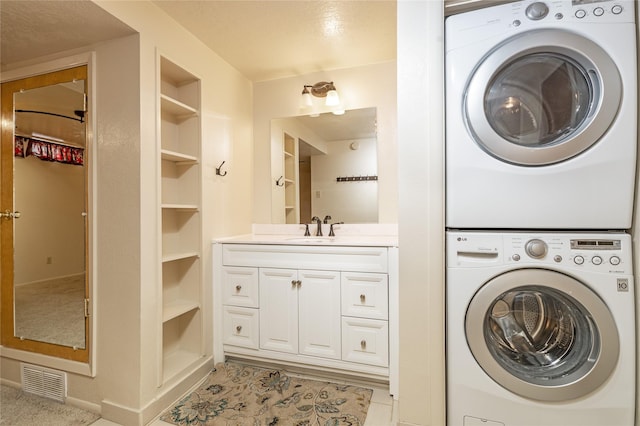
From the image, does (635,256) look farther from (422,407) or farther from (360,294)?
(360,294)

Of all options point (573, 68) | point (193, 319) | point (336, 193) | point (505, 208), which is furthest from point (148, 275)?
point (573, 68)

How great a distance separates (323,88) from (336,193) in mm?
904

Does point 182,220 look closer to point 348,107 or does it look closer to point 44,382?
point 44,382

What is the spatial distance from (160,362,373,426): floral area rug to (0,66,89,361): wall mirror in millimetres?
740

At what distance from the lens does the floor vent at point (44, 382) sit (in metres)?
1.78

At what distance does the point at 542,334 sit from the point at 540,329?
3 cm

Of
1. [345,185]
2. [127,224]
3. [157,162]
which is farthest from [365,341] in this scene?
[157,162]

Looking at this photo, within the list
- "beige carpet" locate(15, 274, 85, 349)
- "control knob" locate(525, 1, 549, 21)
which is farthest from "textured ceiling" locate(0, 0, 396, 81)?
"beige carpet" locate(15, 274, 85, 349)

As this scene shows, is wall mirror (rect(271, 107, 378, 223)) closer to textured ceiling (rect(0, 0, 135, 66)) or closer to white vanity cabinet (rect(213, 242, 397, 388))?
white vanity cabinet (rect(213, 242, 397, 388))

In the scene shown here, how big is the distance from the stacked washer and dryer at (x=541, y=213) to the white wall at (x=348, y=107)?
Result: 1163mm

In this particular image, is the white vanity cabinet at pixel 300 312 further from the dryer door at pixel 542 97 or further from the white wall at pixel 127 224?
the dryer door at pixel 542 97

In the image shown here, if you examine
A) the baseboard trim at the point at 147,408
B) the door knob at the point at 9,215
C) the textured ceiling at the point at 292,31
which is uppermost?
the textured ceiling at the point at 292,31

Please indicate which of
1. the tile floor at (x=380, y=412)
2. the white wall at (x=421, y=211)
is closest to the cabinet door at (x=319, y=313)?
the tile floor at (x=380, y=412)

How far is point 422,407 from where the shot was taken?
1.33m
